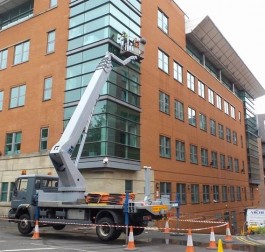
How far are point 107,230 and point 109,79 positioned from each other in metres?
11.8

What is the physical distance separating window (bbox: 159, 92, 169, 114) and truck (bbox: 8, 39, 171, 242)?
12.3m

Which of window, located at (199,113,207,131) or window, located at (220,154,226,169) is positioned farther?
Result: window, located at (220,154,226,169)

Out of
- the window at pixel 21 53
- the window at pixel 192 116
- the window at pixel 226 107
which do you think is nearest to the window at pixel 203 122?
the window at pixel 192 116

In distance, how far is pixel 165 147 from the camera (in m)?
28.8

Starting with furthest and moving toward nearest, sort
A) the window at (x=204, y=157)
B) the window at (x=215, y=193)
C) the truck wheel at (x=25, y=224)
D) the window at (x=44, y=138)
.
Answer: the window at (x=215, y=193) < the window at (x=204, y=157) < the window at (x=44, y=138) < the truck wheel at (x=25, y=224)

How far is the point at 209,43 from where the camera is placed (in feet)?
130

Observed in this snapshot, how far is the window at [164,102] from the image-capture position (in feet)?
95.0

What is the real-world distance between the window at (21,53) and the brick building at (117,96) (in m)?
0.10


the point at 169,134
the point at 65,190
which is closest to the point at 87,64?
the point at 169,134

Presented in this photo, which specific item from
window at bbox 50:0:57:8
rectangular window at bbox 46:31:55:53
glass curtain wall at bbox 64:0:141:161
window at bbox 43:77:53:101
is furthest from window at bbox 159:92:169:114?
window at bbox 50:0:57:8

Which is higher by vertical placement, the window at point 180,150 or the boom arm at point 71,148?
the window at point 180,150

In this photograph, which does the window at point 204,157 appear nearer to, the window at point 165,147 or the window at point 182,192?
the window at point 182,192

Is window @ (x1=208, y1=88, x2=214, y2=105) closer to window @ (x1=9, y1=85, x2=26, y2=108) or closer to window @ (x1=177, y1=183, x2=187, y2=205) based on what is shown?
window @ (x1=177, y1=183, x2=187, y2=205)

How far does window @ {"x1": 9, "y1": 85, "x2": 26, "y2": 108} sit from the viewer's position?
93.4ft
